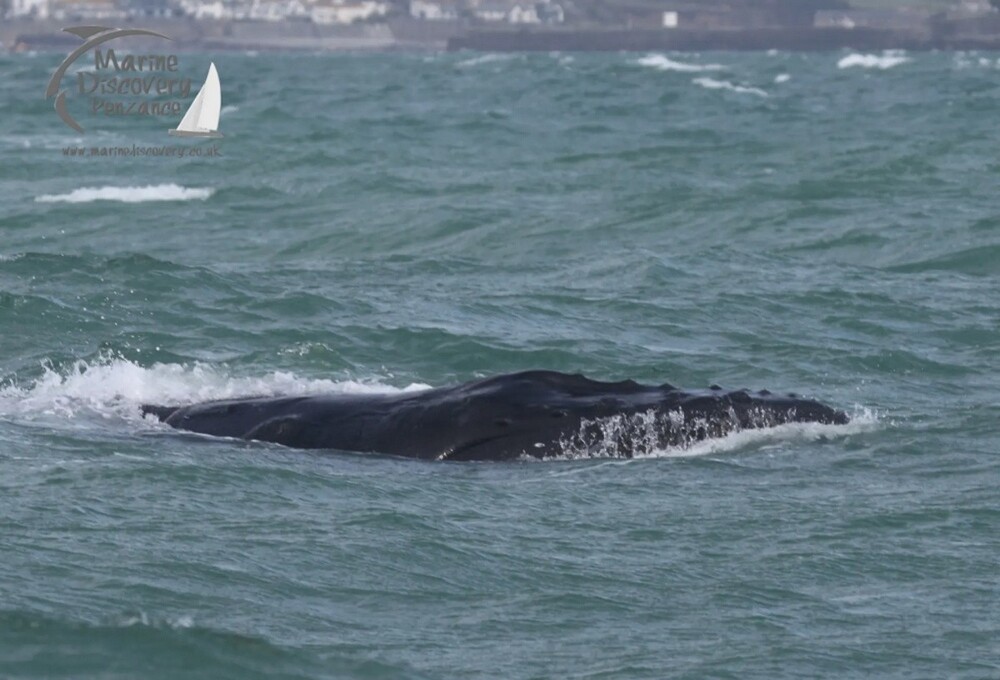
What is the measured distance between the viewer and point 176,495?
10414mm

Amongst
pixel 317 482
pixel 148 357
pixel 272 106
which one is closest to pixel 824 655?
pixel 317 482

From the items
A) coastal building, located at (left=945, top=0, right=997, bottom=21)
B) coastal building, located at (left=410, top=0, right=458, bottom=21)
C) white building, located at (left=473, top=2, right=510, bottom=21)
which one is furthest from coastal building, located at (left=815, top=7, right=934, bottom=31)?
coastal building, located at (left=410, top=0, right=458, bottom=21)

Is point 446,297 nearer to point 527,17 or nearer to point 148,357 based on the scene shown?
point 148,357

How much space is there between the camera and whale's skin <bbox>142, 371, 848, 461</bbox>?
11.3 metres

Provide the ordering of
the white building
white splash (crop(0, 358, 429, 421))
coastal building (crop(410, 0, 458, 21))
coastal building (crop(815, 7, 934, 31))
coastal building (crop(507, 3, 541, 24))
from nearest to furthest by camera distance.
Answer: white splash (crop(0, 358, 429, 421))
coastal building (crop(815, 7, 934, 31))
coastal building (crop(410, 0, 458, 21))
coastal building (crop(507, 3, 541, 24))
the white building

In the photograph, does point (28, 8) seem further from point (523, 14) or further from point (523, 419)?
point (523, 419)

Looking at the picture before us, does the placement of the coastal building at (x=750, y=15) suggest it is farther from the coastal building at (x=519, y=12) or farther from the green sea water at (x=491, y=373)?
the green sea water at (x=491, y=373)

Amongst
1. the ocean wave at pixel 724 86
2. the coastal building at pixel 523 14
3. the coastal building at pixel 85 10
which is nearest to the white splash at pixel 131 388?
the ocean wave at pixel 724 86

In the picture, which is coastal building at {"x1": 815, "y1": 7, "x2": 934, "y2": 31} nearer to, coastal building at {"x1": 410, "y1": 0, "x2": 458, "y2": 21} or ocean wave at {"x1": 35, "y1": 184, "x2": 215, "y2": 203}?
coastal building at {"x1": 410, "y1": 0, "x2": 458, "y2": 21}

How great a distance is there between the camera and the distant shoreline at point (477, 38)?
130 metres

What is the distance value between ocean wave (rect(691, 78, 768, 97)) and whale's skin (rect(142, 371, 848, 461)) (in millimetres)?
50647

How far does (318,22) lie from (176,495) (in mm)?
150501

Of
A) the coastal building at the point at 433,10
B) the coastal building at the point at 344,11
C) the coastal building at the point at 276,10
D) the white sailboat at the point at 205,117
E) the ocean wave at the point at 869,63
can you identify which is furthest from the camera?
the coastal building at the point at 276,10

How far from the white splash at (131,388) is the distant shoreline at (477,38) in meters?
118
